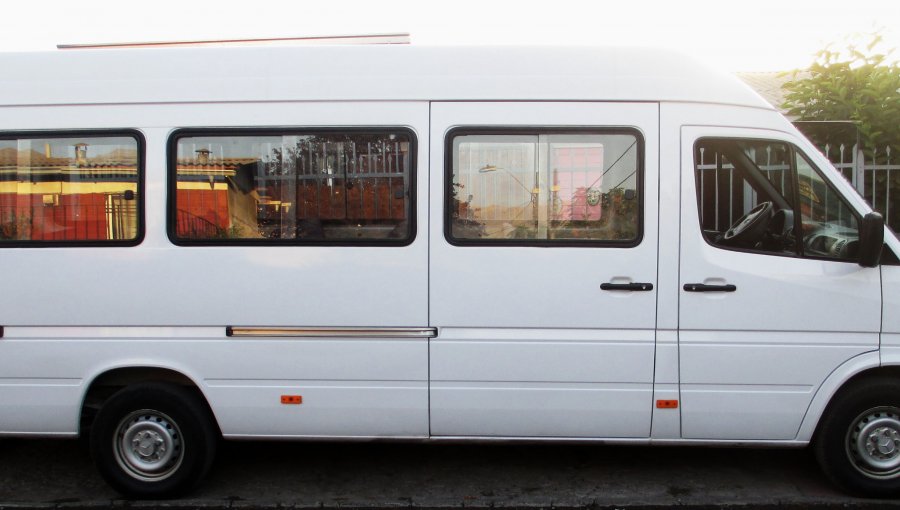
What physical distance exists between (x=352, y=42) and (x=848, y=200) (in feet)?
10.7

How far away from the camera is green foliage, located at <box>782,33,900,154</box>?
25.7ft

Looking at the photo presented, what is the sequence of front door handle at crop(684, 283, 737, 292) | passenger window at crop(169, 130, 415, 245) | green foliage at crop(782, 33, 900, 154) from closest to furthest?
front door handle at crop(684, 283, 737, 292)
passenger window at crop(169, 130, 415, 245)
green foliage at crop(782, 33, 900, 154)

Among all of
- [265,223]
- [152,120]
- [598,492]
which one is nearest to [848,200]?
[598,492]

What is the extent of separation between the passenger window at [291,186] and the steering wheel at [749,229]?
78.0 inches

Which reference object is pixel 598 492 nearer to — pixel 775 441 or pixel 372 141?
pixel 775 441

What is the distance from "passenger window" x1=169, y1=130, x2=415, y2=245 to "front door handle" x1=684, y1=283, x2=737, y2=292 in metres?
1.75

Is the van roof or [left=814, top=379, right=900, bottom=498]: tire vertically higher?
the van roof

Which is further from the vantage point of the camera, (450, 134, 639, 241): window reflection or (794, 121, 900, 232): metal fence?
(794, 121, 900, 232): metal fence

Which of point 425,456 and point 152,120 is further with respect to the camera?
point 425,456

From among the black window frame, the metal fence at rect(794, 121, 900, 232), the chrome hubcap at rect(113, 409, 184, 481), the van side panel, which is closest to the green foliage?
the metal fence at rect(794, 121, 900, 232)

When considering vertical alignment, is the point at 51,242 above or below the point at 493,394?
above

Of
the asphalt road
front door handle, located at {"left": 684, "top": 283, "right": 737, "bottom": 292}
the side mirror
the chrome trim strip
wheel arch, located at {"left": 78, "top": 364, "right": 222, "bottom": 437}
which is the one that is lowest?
the asphalt road

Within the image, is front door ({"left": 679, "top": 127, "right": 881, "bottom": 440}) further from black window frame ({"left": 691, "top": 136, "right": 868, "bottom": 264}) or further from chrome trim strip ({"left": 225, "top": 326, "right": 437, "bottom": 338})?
chrome trim strip ({"left": 225, "top": 326, "right": 437, "bottom": 338})

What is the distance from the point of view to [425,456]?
5.22m
